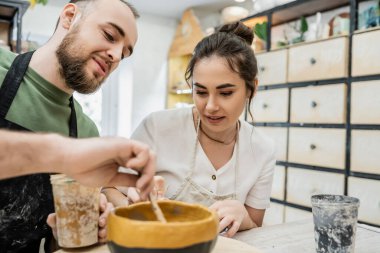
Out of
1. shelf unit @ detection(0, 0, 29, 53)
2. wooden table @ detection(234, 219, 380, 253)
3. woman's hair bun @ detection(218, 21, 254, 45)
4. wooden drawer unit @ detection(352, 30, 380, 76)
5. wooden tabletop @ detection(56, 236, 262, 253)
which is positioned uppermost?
shelf unit @ detection(0, 0, 29, 53)

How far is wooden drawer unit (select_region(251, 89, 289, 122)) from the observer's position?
11.8ft

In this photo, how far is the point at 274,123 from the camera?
3715 millimetres

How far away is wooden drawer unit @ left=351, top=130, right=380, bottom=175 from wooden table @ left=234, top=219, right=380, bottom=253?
166 centimetres

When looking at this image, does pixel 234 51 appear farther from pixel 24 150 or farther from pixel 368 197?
pixel 368 197

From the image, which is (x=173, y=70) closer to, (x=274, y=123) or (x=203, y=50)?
(x=274, y=123)

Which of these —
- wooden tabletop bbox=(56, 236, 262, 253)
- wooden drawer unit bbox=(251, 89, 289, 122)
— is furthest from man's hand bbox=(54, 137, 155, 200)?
wooden drawer unit bbox=(251, 89, 289, 122)

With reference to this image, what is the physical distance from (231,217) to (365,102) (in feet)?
7.13

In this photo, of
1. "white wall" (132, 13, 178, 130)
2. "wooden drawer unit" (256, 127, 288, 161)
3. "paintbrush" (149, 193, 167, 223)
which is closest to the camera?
"paintbrush" (149, 193, 167, 223)

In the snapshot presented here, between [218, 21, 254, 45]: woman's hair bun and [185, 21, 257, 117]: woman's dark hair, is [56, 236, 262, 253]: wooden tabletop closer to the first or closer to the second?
[185, 21, 257, 117]: woman's dark hair

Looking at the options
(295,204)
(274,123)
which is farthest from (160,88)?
(295,204)

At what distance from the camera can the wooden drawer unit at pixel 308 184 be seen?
3.12 meters

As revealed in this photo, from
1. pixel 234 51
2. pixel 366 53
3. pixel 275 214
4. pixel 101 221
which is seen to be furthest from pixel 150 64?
pixel 101 221

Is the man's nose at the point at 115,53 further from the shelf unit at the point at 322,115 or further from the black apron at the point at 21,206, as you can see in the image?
the shelf unit at the point at 322,115

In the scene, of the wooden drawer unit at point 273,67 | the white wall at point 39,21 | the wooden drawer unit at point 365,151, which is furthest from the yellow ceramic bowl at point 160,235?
the white wall at point 39,21
